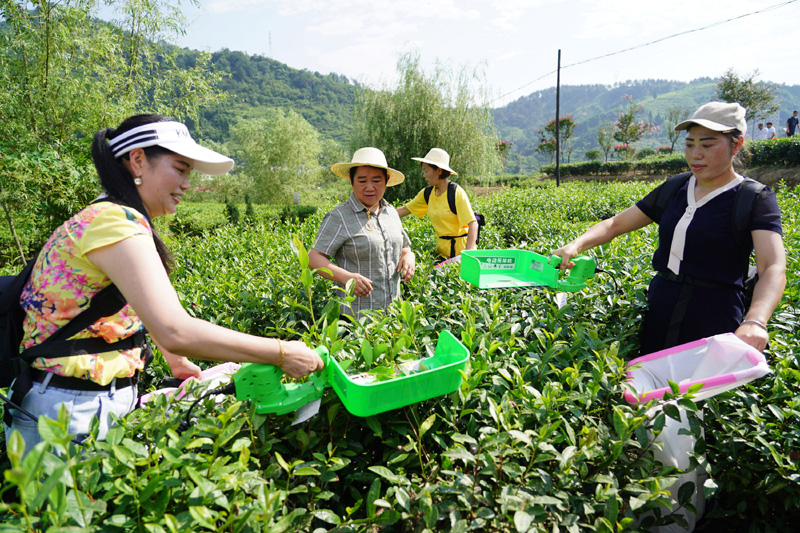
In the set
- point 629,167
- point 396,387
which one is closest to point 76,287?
point 396,387

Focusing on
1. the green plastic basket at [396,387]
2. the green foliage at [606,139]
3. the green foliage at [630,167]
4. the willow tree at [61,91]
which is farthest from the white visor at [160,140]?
the green foliage at [606,139]

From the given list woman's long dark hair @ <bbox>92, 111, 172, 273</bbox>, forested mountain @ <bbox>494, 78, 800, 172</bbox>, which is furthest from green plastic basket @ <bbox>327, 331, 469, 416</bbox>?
forested mountain @ <bbox>494, 78, 800, 172</bbox>

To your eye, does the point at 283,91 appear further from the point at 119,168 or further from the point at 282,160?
the point at 119,168

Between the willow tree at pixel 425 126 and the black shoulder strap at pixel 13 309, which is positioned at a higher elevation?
the willow tree at pixel 425 126

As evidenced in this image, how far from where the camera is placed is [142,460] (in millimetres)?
1037

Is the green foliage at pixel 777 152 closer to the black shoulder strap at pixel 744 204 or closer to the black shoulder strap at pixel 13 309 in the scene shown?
the black shoulder strap at pixel 744 204

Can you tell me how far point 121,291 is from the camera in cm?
119

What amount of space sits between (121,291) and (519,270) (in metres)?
2.04

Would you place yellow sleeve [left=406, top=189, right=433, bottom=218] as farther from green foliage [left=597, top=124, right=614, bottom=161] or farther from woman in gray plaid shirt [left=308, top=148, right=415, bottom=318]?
green foliage [left=597, top=124, right=614, bottom=161]

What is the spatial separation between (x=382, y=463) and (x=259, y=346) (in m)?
0.58

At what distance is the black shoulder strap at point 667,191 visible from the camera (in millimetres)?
2254

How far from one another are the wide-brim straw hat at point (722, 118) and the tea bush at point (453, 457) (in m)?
0.96

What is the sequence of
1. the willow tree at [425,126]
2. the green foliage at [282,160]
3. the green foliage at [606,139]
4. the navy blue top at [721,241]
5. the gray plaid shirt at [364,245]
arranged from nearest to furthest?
the navy blue top at [721,241], the gray plaid shirt at [364,245], the willow tree at [425,126], the green foliage at [282,160], the green foliage at [606,139]

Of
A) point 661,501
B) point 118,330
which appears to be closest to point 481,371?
point 661,501
